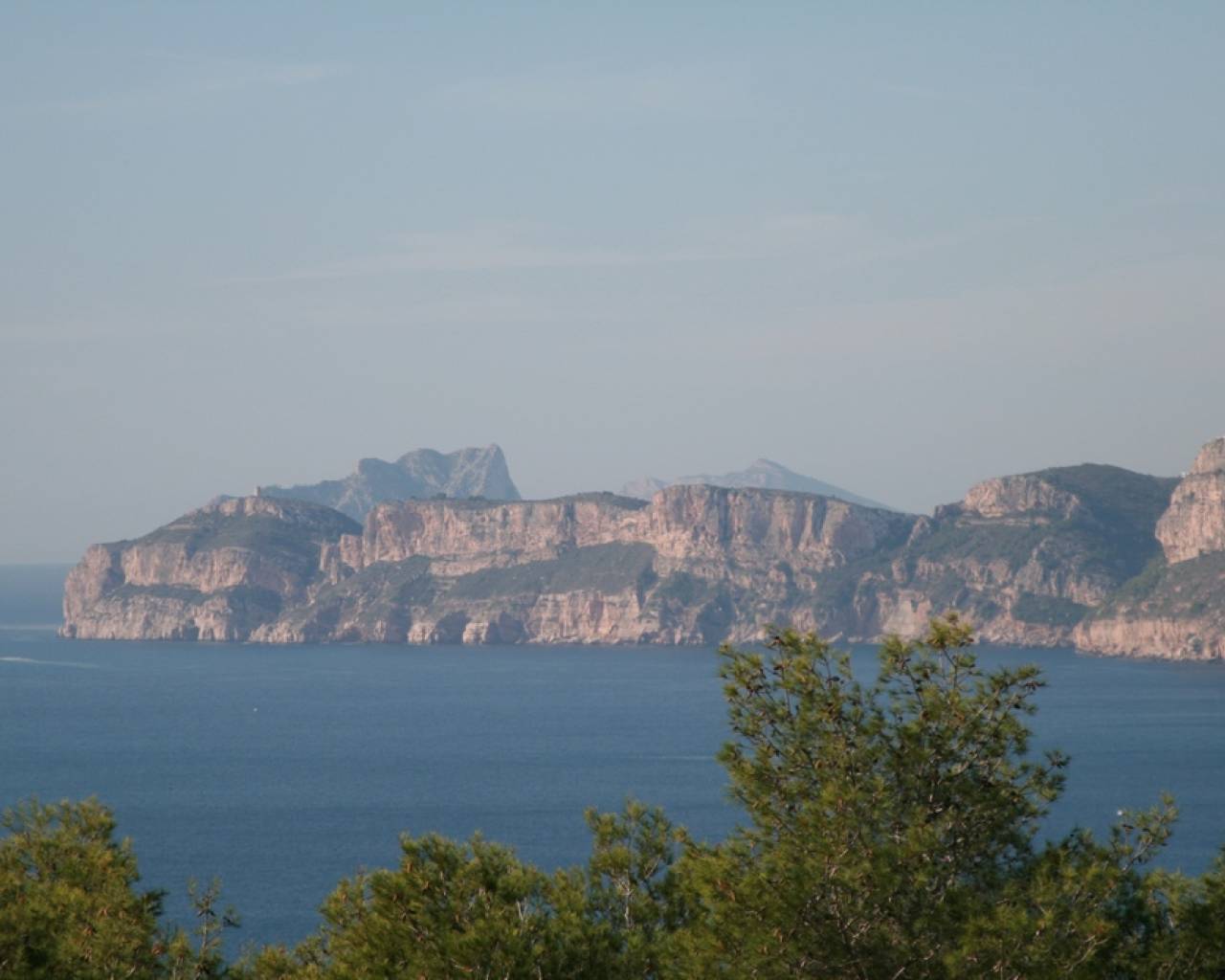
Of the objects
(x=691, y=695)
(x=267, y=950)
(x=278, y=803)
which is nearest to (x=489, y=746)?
(x=278, y=803)

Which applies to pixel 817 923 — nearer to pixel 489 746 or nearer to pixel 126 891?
pixel 126 891

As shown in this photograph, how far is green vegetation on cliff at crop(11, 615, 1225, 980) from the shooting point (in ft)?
71.5

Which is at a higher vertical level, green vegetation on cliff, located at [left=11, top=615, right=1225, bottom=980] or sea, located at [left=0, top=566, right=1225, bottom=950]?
green vegetation on cliff, located at [left=11, top=615, right=1225, bottom=980]

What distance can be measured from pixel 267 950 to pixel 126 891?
7.01ft

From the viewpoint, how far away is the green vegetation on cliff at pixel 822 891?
21797 mm

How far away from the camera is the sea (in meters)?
89.2

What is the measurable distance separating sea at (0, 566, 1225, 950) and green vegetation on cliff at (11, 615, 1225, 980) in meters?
34.0

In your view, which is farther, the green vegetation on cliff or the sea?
the sea

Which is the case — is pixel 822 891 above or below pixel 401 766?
above

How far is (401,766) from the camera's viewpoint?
12962 centimetres

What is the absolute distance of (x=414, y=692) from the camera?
194500 millimetres

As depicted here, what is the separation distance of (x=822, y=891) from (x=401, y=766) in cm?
11007

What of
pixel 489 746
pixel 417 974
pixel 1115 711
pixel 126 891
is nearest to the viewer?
pixel 417 974

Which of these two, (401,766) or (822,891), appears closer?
(822,891)
